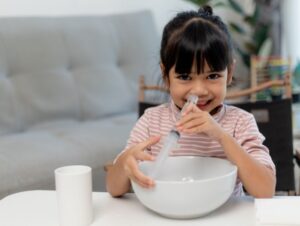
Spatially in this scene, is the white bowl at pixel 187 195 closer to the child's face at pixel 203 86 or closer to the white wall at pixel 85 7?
the child's face at pixel 203 86

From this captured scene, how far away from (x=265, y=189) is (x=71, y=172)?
0.36m

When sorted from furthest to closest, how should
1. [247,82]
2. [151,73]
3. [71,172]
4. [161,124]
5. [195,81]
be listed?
[247,82] → [151,73] → [161,124] → [195,81] → [71,172]

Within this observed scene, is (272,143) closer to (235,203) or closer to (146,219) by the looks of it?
(235,203)

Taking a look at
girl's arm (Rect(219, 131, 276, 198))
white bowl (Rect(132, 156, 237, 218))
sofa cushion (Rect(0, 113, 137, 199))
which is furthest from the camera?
sofa cushion (Rect(0, 113, 137, 199))

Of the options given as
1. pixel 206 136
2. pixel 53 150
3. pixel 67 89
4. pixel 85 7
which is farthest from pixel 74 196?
pixel 85 7

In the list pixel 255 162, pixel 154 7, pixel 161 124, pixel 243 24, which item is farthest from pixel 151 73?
pixel 255 162

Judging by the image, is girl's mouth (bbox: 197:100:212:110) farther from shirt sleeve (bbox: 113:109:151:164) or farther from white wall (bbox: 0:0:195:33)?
white wall (bbox: 0:0:195:33)

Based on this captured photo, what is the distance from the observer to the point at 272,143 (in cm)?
165

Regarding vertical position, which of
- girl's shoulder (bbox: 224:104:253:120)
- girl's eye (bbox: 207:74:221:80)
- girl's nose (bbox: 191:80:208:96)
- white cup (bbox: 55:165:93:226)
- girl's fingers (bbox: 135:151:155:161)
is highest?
girl's eye (bbox: 207:74:221:80)

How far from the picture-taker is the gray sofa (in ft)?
6.49

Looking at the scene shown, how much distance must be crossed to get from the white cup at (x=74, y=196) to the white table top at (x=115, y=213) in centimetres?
3

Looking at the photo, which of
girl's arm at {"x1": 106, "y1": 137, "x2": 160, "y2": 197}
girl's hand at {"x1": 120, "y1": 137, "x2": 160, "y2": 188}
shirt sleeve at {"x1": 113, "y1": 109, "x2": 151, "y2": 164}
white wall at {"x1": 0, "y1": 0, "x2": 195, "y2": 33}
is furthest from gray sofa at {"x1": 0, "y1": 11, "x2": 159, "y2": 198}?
girl's hand at {"x1": 120, "y1": 137, "x2": 160, "y2": 188}

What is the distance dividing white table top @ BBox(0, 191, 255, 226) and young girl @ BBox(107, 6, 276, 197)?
0.03m

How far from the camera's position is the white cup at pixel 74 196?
2.71 ft
